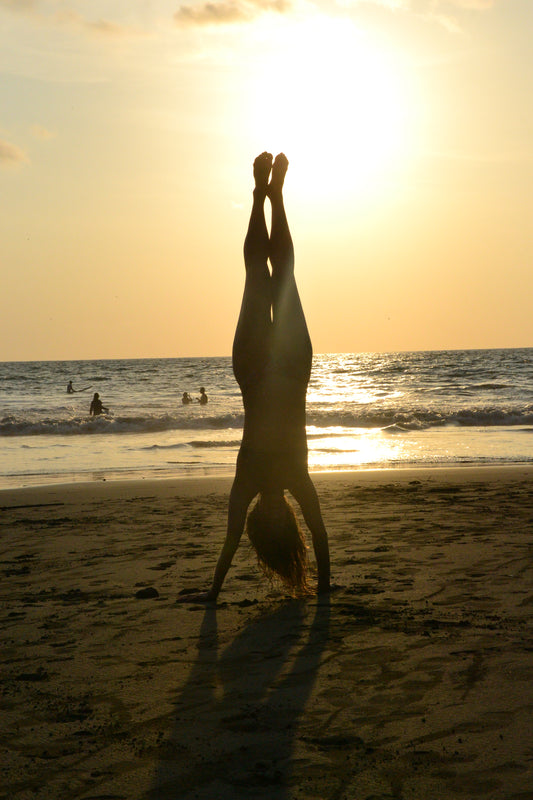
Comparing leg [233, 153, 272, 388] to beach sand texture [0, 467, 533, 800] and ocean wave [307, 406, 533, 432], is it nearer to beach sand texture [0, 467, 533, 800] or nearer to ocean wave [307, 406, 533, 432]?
beach sand texture [0, 467, 533, 800]

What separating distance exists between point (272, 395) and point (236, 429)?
917 inches

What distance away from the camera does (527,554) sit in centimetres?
747

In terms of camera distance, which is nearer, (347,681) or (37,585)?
(347,681)

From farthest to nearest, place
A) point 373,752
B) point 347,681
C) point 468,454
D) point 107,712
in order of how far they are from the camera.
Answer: point 468,454
point 347,681
point 107,712
point 373,752

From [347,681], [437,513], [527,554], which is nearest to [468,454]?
[437,513]

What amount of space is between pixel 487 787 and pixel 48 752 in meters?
1.98

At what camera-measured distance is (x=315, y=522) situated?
6.36m

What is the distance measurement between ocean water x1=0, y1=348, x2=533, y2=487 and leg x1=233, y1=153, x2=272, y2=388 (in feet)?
33.6

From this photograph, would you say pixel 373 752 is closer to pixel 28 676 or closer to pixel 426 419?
pixel 28 676

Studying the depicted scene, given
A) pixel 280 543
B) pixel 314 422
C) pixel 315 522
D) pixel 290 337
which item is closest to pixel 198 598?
pixel 280 543

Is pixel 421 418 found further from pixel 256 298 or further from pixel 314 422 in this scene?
pixel 256 298

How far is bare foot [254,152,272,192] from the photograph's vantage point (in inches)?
247

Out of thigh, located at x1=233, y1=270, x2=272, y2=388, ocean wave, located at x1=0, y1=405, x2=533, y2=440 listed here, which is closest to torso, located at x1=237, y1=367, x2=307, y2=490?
thigh, located at x1=233, y1=270, x2=272, y2=388

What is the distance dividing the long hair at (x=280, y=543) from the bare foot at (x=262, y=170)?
2464 mm
